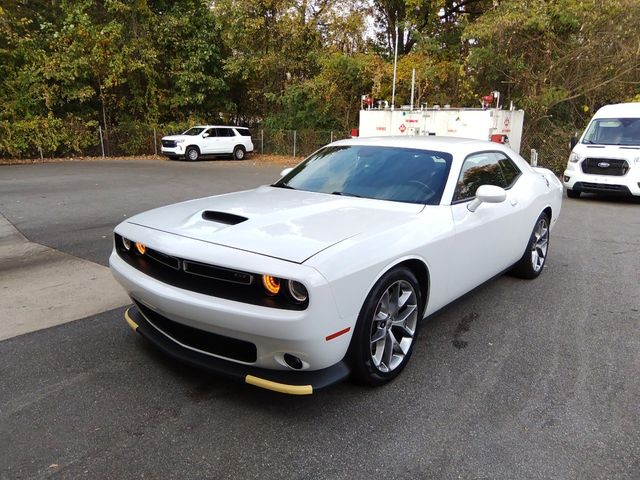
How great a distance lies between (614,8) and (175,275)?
58.4 feet

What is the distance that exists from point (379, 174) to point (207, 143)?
19778mm

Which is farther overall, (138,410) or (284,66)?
(284,66)

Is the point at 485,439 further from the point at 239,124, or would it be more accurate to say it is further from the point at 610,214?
the point at 239,124

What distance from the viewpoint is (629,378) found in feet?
10.8

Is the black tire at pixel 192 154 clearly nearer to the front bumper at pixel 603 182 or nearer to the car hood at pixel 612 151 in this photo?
the front bumper at pixel 603 182

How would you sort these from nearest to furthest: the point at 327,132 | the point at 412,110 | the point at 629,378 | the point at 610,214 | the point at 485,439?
the point at 485,439 < the point at 629,378 < the point at 610,214 < the point at 412,110 < the point at 327,132

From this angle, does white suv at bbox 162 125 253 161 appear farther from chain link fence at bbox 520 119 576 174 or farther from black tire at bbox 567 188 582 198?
black tire at bbox 567 188 582 198

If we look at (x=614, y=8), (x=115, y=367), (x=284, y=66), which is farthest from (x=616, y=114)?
(x=284, y=66)

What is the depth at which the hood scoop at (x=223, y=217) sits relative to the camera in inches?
123

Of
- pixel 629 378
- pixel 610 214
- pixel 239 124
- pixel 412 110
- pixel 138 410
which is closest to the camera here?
pixel 138 410

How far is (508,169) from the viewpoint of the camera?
16.0ft

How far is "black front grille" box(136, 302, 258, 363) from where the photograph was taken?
2736 mm

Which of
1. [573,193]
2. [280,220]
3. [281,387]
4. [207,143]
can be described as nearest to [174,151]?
[207,143]

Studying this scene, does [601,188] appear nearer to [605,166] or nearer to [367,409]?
[605,166]
